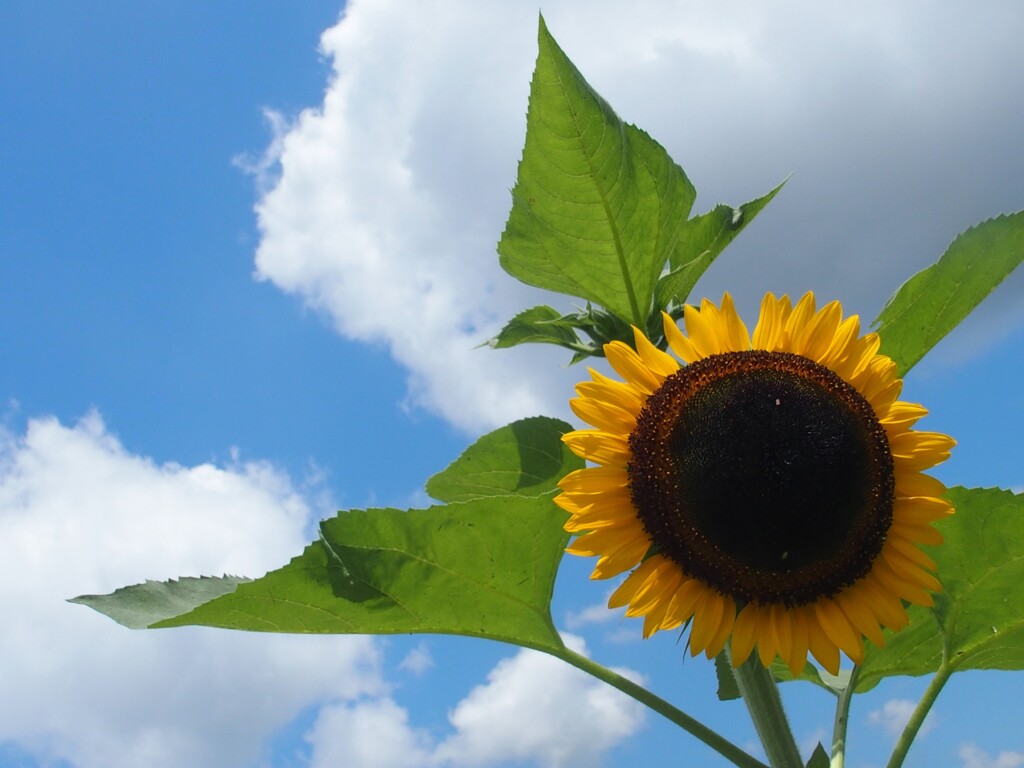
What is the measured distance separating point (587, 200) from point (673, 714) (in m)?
1.30

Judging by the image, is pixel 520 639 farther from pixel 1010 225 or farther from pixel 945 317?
pixel 1010 225

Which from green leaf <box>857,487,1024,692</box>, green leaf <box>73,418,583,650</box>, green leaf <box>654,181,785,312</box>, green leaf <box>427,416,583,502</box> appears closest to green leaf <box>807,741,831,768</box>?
green leaf <box>857,487,1024,692</box>

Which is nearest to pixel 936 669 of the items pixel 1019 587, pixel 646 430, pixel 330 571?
pixel 1019 587

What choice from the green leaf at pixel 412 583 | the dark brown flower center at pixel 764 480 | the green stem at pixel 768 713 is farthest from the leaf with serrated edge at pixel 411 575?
the green stem at pixel 768 713

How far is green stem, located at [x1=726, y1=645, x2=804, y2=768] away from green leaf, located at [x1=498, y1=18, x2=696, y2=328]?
969 mm

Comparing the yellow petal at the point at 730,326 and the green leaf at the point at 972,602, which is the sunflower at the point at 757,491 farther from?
the green leaf at the point at 972,602

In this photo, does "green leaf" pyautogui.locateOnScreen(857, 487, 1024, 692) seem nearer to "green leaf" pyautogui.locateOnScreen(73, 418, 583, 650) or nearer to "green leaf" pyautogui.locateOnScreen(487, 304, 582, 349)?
"green leaf" pyautogui.locateOnScreen(73, 418, 583, 650)

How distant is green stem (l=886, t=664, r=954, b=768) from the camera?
7.63ft

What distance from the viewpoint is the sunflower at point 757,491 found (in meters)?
2.23

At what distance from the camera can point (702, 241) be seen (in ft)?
8.90

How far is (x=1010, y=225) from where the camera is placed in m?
2.57

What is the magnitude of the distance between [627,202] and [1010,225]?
101cm

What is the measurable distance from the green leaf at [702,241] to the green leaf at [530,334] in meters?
0.27

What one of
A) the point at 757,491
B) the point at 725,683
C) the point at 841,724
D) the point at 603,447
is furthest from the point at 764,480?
the point at 725,683
